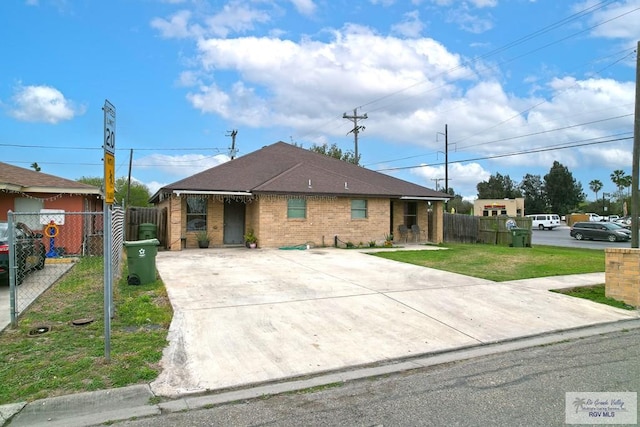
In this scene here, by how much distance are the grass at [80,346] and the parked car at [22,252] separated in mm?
1164

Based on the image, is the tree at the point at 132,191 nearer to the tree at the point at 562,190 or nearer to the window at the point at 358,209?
the window at the point at 358,209

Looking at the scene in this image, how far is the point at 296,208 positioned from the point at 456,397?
15295 mm

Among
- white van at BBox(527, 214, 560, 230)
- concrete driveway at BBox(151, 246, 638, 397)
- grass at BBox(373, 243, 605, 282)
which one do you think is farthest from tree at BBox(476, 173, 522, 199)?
concrete driveway at BBox(151, 246, 638, 397)

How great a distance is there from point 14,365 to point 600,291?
35.7ft

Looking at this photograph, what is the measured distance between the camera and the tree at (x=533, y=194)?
91344 millimetres

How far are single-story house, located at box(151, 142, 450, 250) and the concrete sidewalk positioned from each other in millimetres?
6810

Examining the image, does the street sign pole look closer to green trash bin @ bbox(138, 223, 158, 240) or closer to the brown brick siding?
the brown brick siding

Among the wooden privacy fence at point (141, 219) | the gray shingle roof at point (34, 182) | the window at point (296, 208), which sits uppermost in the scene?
the gray shingle roof at point (34, 182)

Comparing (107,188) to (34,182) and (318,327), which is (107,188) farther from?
(34,182)

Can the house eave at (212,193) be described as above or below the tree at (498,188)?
below

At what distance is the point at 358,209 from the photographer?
67.6 ft

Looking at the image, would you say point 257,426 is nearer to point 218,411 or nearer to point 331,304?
point 218,411

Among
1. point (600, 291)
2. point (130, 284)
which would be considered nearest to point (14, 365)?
point (130, 284)

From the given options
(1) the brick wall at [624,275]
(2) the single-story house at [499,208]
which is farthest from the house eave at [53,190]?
(2) the single-story house at [499,208]
